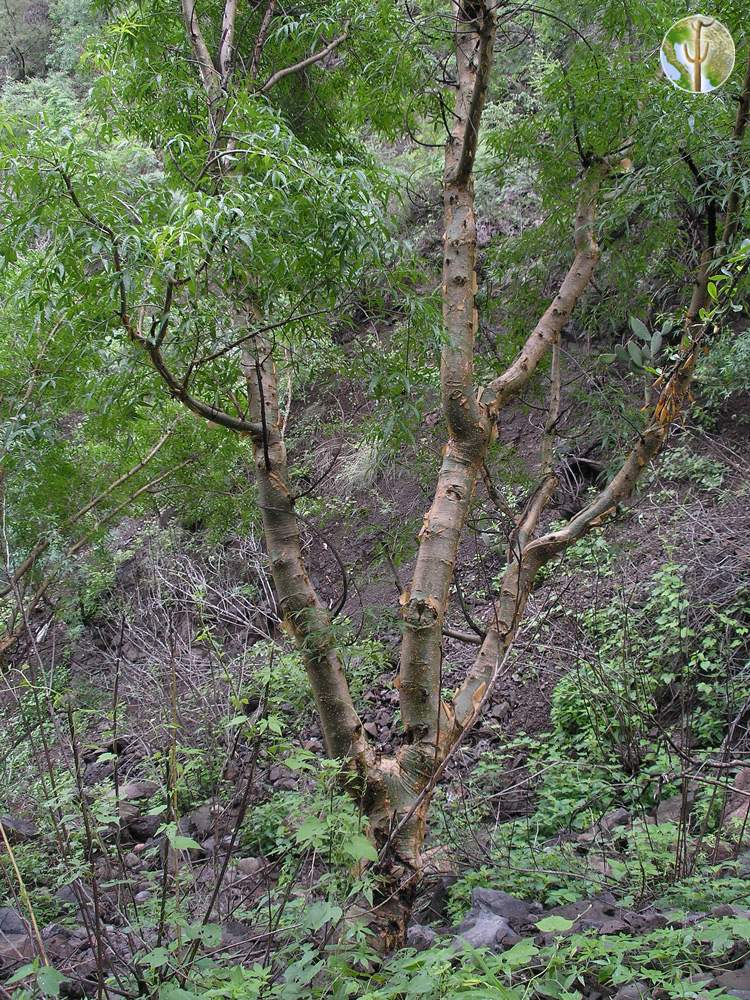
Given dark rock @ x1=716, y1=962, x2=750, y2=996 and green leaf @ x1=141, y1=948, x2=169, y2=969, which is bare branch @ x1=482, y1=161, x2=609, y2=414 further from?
green leaf @ x1=141, y1=948, x2=169, y2=969

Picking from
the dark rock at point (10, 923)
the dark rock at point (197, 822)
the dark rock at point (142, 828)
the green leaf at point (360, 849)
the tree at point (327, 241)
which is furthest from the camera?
the dark rock at point (142, 828)

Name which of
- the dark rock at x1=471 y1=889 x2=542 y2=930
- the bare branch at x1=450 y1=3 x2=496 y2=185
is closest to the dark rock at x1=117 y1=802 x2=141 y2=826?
the dark rock at x1=471 y1=889 x2=542 y2=930

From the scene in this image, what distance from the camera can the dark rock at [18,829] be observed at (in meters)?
4.79

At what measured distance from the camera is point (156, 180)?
9.73 ft

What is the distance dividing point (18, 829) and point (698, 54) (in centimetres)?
557

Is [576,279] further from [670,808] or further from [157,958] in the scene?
[157,958]

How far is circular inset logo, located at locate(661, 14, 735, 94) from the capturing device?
262 cm

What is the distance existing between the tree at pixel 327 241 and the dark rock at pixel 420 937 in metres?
0.15

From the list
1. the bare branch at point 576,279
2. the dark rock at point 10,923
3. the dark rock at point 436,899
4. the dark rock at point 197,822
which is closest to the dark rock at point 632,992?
the dark rock at point 436,899

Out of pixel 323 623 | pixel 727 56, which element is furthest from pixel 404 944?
pixel 727 56

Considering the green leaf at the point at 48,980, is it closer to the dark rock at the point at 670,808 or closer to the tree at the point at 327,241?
the tree at the point at 327,241

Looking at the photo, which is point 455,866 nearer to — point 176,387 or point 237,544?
point 176,387

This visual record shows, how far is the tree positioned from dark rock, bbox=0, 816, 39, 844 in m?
1.82

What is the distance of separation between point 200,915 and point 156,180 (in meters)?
2.73
